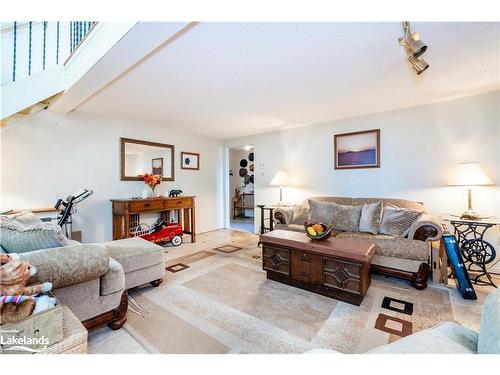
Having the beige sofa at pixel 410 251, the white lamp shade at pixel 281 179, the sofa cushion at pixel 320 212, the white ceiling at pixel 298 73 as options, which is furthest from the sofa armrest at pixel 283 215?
the white ceiling at pixel 298 73

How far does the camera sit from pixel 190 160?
4.76 m

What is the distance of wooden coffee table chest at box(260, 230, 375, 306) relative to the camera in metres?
2.01

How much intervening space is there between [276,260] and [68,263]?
1841 millimetres

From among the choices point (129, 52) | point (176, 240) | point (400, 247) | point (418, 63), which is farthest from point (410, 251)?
point (176, 240)

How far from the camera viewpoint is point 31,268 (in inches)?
45.6

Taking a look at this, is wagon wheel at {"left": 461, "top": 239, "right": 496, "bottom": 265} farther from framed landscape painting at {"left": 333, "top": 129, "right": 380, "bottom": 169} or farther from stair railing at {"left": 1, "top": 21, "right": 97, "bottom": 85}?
stair railing at {"left": 1, "top": 21, "right": 97, "bottom": 85}

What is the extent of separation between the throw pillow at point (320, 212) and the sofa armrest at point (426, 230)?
1.00 m

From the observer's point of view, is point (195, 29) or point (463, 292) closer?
point (195, 29)

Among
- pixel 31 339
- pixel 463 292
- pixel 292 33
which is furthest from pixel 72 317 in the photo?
pixel 463 292

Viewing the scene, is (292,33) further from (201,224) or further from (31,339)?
(201,224)

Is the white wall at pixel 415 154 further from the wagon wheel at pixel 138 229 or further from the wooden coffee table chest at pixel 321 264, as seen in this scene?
the wagon wheel at pixel 138 229

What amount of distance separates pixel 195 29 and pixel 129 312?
2282 mm

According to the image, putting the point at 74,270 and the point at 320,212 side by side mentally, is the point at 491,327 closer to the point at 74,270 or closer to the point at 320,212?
the point at 74,270

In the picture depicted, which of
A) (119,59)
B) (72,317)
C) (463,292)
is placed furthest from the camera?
(463,292)
